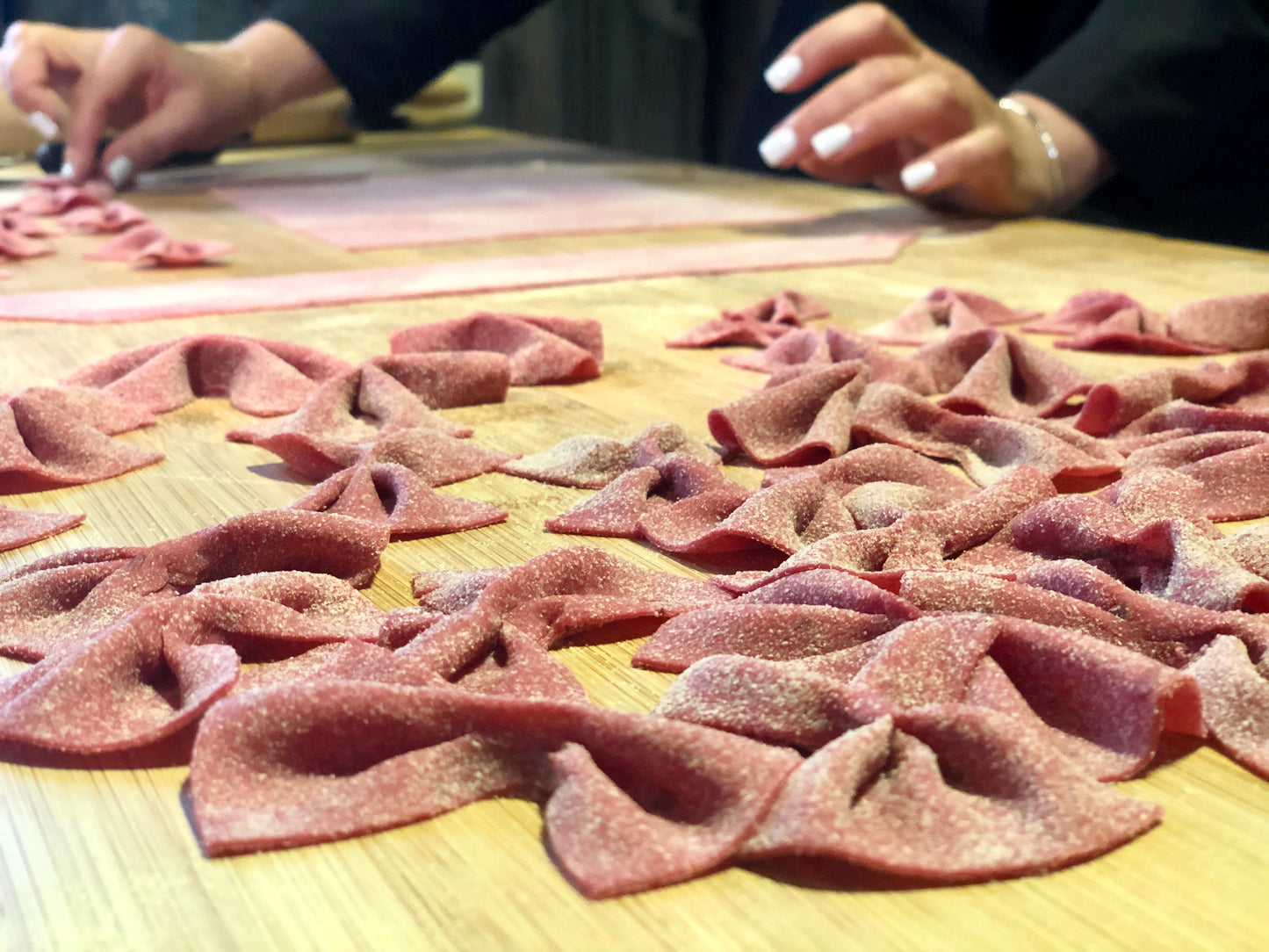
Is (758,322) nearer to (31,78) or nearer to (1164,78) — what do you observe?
(1164,78)

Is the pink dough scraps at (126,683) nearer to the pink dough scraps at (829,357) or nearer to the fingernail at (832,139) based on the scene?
the pink dough scraps at (829,357)

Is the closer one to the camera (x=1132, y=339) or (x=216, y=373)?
(x=216, y=373)

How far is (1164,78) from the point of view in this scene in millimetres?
2074

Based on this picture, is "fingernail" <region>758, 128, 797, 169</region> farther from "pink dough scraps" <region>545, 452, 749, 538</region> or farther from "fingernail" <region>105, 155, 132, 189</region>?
"pink dough scraps" <region>545, 452, 749, 538</region>

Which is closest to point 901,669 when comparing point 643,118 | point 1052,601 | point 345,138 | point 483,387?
point 1052,601

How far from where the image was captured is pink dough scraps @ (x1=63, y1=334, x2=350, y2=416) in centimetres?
100

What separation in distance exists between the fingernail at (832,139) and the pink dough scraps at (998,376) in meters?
0.96

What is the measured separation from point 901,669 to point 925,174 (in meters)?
1.51

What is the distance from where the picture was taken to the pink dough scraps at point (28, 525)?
714 millimetres

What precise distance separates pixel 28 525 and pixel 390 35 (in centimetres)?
→ 229

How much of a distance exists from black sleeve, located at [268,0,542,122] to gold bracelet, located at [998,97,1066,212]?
133 cm

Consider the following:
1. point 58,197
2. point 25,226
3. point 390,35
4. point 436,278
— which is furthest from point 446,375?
point 390,35

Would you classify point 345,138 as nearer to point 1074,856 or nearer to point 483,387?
point 483,387

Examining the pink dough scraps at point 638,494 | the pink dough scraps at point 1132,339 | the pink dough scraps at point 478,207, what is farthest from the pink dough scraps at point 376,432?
the pink dough scraps at point 478,207
